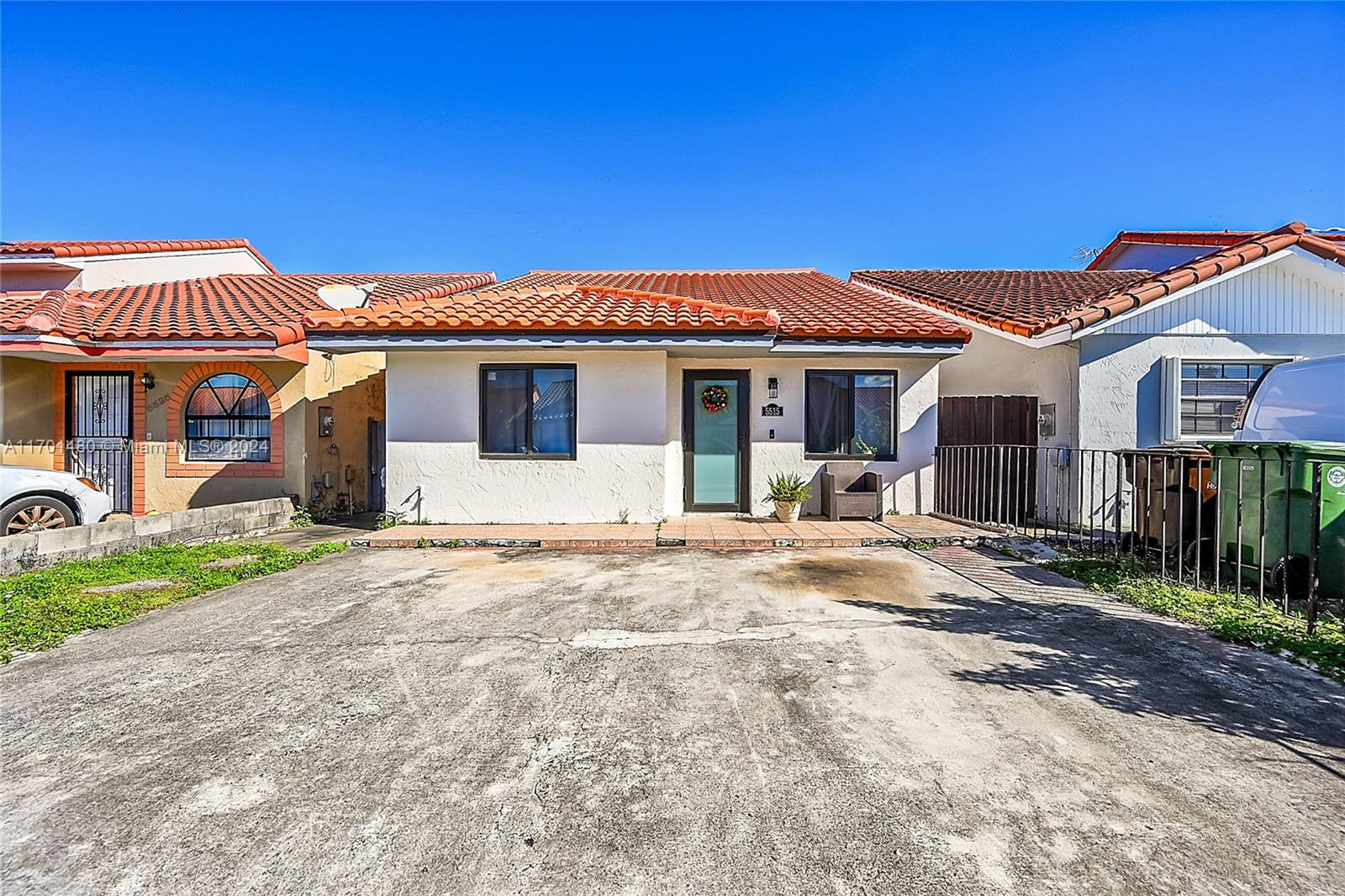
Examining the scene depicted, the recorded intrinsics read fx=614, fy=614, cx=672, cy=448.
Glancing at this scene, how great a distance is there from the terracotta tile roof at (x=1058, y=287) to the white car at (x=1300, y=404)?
2.42 metres

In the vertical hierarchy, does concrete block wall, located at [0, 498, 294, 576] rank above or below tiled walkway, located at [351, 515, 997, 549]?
above

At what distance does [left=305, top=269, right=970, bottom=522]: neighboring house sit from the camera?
28.2 ft

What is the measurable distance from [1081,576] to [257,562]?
877 cm

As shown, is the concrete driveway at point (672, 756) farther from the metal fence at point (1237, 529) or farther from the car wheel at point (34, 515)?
the car wheel at point (34, 515)

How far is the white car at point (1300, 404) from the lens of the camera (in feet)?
19.6

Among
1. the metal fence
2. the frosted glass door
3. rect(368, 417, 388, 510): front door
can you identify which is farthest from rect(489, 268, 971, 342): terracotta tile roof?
rect(368, 417, 388, 510): front door

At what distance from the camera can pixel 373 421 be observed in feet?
41.9

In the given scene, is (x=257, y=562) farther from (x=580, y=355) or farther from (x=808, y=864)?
(x=808, y=864)

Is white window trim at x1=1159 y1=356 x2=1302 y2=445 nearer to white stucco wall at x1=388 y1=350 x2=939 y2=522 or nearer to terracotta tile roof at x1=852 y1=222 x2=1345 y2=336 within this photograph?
terracotta tile roof at x1=852 y1=222 x2=1345 y2=336

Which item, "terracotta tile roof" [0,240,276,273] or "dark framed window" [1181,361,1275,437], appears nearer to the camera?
"dark framed window" [1181,361,1275,437]

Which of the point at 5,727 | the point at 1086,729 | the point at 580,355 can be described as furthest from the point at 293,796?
the point at 580,355

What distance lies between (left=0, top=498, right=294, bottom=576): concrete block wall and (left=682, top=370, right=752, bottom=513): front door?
660 centimetres

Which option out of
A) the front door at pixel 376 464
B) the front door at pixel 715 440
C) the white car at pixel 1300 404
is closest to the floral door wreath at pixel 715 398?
the front door at pixel 715 440

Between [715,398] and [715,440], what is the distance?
693 millimetres
